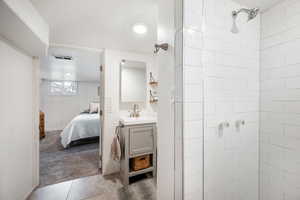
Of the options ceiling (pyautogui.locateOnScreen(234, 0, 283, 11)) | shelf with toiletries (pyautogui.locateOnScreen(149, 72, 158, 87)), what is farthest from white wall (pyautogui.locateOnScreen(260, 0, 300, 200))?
shelf with toiletries (pyautogui.locateOnScreen(149, 72, 158, 87))

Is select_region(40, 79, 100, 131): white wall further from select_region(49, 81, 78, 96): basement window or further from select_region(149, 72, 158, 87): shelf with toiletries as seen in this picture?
select_region(149, 72, 158, 87): shelf with toiletries

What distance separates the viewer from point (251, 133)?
109 centimetres

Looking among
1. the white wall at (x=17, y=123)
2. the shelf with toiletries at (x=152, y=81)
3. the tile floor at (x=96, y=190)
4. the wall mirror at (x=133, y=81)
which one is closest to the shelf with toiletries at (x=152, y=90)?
the shelf with toiletries at (x=152, y=81)

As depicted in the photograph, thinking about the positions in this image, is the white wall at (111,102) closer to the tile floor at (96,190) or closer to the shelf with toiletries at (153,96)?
the tile floor at (96,190)

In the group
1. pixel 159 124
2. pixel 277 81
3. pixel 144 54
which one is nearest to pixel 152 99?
pixel 144 54

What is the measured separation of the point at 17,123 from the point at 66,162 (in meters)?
1.50

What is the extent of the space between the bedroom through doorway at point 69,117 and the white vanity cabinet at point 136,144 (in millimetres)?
744

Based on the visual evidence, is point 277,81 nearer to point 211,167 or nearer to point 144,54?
point 211,167

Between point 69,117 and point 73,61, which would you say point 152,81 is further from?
point 69,117

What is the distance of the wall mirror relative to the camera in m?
2.26

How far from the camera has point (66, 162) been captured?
8.13 ft

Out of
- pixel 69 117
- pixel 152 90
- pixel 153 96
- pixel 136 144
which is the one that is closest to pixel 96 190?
pixel 136 144

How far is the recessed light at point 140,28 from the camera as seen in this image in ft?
4.68

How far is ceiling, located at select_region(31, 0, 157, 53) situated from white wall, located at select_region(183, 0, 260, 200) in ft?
1.99
